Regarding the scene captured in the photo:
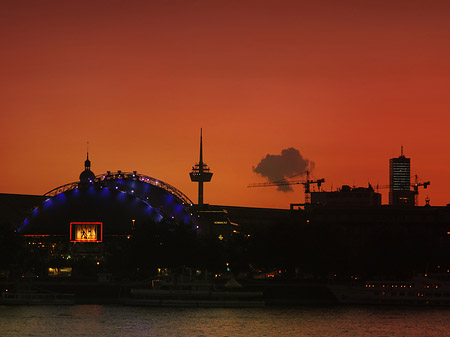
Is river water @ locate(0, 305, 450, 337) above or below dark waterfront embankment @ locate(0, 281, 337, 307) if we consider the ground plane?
below

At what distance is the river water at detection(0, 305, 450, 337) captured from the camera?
454ft

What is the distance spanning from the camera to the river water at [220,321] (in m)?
138

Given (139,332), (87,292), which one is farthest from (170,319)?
(87,292)

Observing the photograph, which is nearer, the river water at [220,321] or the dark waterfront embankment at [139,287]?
the river water at [220,321]

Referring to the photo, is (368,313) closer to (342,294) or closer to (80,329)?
Result: (342,294)

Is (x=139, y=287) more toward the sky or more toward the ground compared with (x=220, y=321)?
more toward the sky

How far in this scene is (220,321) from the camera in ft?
500

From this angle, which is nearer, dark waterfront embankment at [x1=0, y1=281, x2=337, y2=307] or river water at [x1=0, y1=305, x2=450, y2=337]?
river water at [x1=0, y1=305, x2=450, y2=337]

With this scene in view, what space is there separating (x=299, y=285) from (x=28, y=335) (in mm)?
74790

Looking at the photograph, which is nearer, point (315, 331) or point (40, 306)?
point (315, 331)

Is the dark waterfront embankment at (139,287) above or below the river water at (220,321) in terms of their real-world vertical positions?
above

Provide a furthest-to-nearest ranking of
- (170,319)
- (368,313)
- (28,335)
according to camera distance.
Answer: (368,313), (170,319), (28,335)

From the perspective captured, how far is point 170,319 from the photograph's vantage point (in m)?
154

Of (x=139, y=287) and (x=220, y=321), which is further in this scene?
(x=139, y=287)
